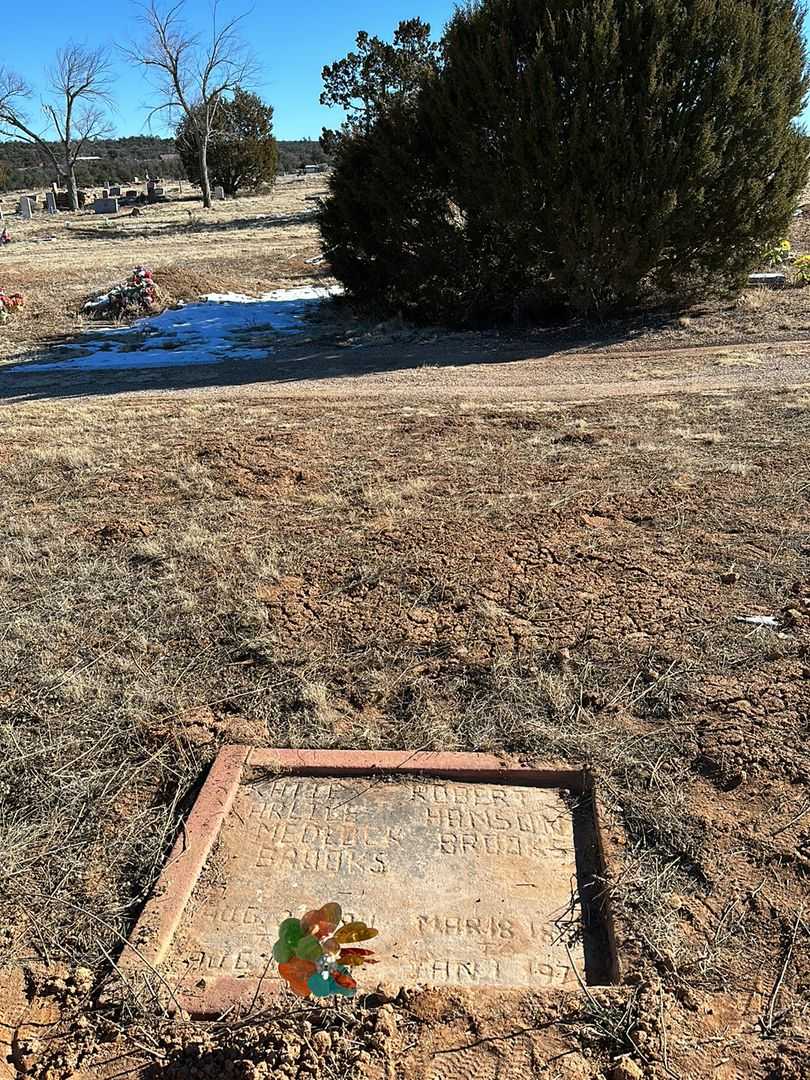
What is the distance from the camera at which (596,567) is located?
3703 millimetres

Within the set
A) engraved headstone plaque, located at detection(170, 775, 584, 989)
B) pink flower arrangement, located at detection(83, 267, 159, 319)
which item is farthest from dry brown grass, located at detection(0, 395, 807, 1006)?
pink flower arrangement, located at detection(83, 267, 159, 319)

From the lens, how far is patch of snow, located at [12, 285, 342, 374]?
1022cm

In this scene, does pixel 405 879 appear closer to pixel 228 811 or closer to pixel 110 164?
pixel 228 811

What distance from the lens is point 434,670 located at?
302 centimetres

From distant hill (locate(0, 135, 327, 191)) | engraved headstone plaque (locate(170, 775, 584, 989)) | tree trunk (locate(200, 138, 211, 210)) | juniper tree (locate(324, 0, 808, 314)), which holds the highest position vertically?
distant hill (locate(0, 135, 327, 191))

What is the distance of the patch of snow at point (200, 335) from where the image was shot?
10.2m

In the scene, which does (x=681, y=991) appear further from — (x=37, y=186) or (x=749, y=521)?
(x=37, y=186)

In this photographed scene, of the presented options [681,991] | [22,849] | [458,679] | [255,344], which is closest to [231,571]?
[458,679]

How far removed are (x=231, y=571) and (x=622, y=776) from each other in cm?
214

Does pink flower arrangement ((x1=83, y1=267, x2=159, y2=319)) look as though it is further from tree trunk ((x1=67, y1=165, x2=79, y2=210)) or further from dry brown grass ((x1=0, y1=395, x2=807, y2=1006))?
tree trunk ((x1=67, y1=165, x2=79, y2=210))

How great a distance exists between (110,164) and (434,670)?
7027 centimetres

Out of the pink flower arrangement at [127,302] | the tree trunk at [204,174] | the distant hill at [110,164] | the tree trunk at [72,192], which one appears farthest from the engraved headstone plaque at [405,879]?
the distant hill at [110,164]

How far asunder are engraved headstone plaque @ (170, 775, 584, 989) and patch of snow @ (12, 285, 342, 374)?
8506 mm

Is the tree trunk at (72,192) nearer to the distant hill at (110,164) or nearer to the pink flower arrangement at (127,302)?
the distant hill at (110,164)
